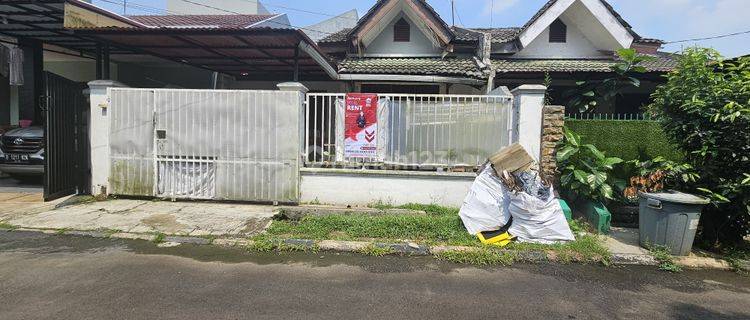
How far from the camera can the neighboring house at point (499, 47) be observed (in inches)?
454

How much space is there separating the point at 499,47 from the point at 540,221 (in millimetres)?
8477

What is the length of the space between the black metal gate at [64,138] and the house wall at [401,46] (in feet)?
24.7

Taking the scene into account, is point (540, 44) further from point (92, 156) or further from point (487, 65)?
point (92, 156)

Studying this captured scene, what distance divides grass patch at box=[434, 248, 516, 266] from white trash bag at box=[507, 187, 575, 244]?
1.86 ft

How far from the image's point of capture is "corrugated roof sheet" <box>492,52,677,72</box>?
36.7 feet

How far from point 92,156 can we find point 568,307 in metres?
8.06

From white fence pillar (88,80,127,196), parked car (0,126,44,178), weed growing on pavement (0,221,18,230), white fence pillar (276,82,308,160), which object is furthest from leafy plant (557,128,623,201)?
parked car (0,126,44,178)

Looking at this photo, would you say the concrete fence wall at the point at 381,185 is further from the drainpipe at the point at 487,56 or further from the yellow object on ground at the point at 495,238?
the drainpipe at the point at 487,56

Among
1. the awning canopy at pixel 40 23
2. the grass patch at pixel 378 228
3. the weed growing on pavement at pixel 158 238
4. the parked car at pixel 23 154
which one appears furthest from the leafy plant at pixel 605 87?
the parked car at pixel 23 154

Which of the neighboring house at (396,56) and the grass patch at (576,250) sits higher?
the neighboring house at (396,56)

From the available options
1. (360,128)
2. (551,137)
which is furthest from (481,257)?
(360,128)

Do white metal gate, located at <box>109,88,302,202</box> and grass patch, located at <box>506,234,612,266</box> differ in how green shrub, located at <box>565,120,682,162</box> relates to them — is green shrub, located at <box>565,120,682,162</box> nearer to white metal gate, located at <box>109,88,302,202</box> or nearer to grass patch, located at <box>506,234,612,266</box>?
grass patch, located at <box>506,234,612,266</box>

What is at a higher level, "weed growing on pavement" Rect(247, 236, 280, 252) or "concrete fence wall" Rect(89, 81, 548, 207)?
"concrete fence wall" Rect(89, 81, 548, 207)

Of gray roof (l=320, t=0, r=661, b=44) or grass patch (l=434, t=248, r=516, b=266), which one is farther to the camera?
gray roof (l=320, t=0, r=661, b=44)
